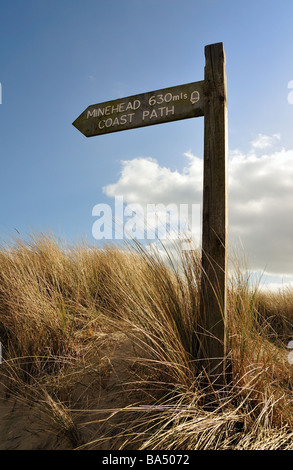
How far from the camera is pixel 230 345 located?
2549 mm

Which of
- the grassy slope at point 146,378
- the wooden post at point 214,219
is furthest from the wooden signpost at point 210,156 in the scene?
the grassy slope at point 146,378

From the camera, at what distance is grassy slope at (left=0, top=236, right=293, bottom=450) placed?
6.89 feet

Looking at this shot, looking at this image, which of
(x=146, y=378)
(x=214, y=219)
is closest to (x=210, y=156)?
(x=214, y=219)

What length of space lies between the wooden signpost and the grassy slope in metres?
0.14

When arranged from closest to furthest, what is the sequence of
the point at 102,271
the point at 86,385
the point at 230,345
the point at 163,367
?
1. the point at 163,367
2. the point at 230,345
3. the point at 86,385
4. the point at 102,271

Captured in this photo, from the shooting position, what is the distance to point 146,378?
2.42 m

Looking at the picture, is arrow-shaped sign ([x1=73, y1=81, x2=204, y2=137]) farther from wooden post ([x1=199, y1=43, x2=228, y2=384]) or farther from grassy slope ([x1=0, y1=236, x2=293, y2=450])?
grassy slope ([x1=0, y1=236, x2=293, y2=450])

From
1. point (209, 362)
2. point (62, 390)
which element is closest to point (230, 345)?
point (209, 362)

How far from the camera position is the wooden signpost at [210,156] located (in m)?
2.47

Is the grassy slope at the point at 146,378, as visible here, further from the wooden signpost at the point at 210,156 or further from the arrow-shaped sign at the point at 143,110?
the arrow-shaped sign at the point at 143,110

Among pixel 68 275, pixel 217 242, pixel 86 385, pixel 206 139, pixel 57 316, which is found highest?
pixel 206 139
